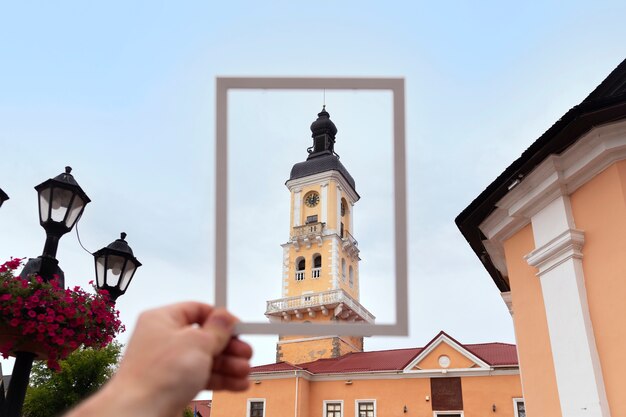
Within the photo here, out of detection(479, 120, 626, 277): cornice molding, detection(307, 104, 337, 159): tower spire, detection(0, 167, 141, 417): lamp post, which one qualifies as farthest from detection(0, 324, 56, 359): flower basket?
detection(479, 120, 626, 277): cornice molding

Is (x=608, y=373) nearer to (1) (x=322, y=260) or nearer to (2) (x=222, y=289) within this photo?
(2) (x=222, y=289)

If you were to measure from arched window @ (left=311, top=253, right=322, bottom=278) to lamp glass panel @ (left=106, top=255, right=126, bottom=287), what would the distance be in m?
32.2

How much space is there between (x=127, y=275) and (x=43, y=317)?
1.80 metres

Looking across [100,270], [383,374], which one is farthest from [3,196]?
[383,374]

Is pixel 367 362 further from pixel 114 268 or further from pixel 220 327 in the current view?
pixel 220 327

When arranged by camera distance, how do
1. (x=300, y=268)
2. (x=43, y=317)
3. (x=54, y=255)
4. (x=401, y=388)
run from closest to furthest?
(x=43, y=317) < (x=54, y=255) < (x=401, y=388) < (x=300, y=268)

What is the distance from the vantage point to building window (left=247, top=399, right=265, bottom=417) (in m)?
27.8

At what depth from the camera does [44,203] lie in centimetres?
629

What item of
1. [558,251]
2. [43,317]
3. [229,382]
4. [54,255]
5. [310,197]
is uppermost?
[310,197]

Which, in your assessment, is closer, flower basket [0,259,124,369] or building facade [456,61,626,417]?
flower basket [0,259,124,369]

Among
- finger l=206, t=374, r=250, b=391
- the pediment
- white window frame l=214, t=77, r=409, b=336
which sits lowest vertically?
finger l=206, t=374, r=250, b=391

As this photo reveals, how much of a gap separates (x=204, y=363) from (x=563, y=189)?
692cm

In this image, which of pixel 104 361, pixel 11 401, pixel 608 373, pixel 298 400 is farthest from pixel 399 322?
pixel 104 361

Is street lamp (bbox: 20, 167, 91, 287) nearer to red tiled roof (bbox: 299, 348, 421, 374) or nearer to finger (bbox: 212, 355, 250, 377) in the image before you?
finger (bbox: 212, 355, 250, 377)
